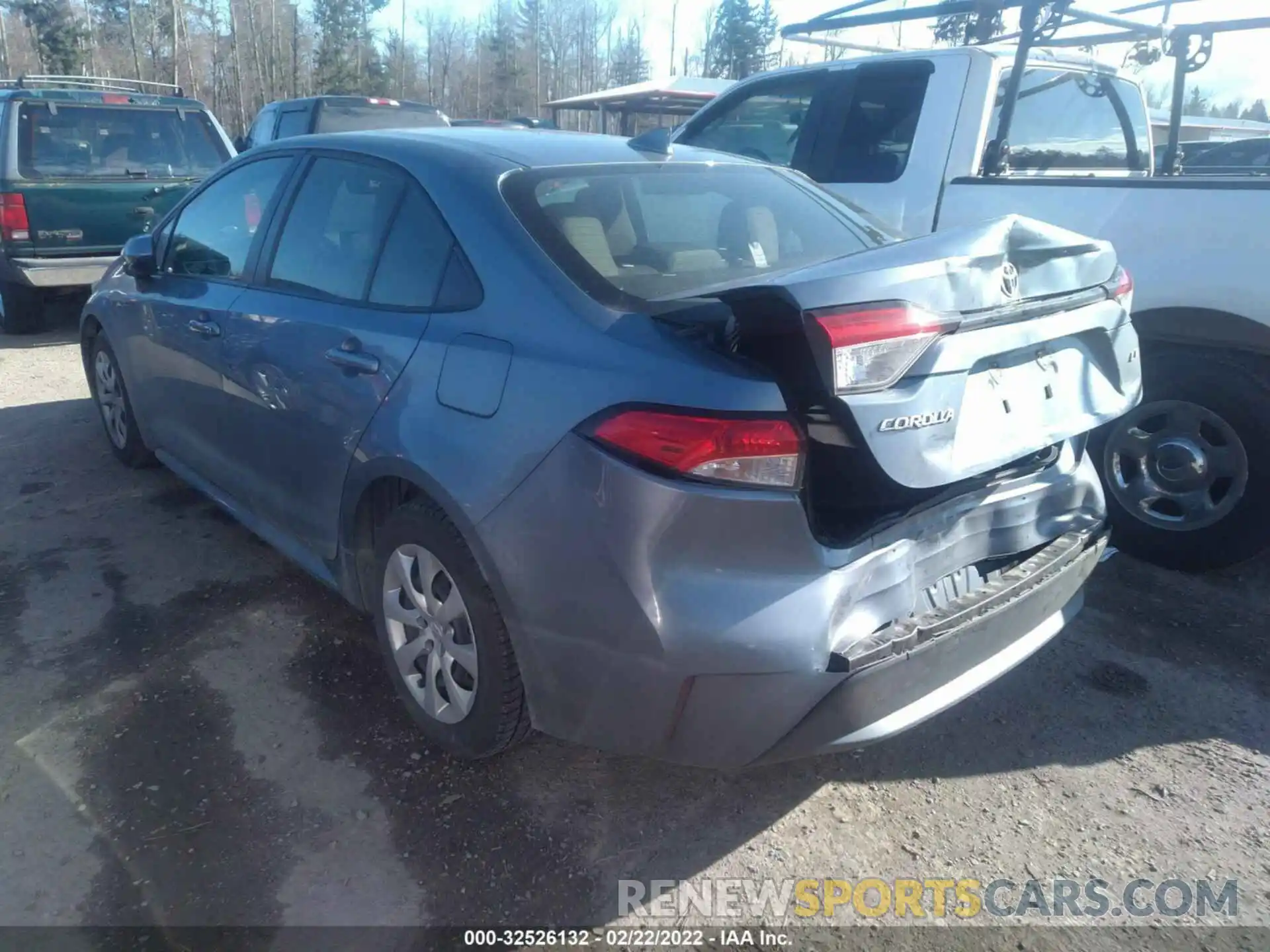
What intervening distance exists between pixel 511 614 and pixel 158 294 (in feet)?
9.03

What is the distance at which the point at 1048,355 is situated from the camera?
8.18 feet

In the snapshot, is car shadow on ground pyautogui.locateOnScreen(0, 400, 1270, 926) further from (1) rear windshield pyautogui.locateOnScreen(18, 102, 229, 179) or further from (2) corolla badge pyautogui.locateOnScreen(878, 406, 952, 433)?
(1) rear windshield pyautogui.locateOnScreen(18, 102, 229, 179)

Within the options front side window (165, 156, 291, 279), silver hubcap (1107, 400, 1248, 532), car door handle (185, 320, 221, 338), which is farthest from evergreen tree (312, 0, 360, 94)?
silver hubcap (1107, 400, 1248, 532)

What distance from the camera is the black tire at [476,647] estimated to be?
245cm

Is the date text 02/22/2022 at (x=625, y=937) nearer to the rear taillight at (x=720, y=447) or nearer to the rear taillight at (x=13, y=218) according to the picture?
the rear taillight at (x=720, y=447)

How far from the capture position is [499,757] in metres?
2.83

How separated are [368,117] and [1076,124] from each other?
939 centimetres

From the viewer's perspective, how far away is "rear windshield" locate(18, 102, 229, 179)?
7.91 meters

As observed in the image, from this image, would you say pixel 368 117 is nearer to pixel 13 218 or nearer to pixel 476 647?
pixel 13 218

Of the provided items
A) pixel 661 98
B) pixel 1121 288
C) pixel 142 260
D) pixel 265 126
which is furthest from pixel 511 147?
pixel 661 98

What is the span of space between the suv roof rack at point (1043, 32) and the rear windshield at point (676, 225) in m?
1.67

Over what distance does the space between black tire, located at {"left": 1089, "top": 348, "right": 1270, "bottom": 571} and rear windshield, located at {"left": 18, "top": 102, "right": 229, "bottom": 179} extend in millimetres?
8075

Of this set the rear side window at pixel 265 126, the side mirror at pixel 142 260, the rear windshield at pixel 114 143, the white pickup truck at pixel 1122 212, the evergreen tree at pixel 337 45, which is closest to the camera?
the white pickup truck at pixel 1122 212

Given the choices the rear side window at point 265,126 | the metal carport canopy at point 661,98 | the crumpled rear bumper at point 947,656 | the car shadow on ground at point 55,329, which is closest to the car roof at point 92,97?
the car shadow on ground at point 55,329
